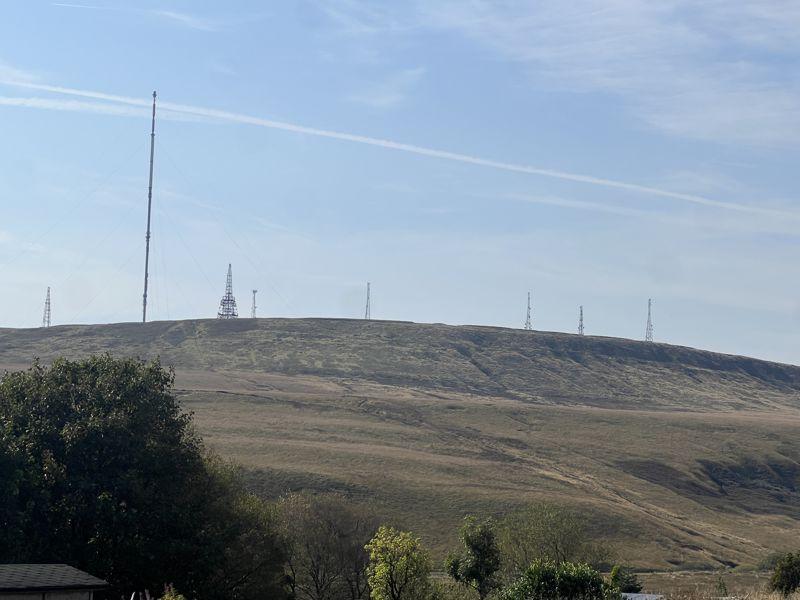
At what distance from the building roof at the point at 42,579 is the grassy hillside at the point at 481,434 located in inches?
1847

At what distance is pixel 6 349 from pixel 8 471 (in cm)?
13549

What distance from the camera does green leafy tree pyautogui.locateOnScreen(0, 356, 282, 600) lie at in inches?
1636

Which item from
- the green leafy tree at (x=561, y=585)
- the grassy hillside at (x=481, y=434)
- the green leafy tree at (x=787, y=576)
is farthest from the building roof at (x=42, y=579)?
the grassy hillside at (x=481, y=434)

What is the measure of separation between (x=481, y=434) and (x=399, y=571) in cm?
7952

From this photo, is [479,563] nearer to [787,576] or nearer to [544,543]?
[544,543]

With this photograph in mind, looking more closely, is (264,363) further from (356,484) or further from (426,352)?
(356,484)

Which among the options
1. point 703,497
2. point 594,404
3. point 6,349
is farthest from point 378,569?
point 6,349

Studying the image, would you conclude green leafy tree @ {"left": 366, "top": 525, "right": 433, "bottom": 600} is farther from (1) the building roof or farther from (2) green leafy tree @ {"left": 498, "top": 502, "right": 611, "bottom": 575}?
(1) the building roof

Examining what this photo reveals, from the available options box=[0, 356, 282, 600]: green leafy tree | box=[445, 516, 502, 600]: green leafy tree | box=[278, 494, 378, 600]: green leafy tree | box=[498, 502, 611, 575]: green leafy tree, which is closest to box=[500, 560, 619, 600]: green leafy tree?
box=[0, 356, 282, 600]: green leafy tree

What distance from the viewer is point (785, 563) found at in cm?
4066

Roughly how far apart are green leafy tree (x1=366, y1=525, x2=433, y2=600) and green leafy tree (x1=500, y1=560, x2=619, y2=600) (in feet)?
43.2

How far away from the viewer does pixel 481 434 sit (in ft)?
407

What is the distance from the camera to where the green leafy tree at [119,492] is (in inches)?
1636

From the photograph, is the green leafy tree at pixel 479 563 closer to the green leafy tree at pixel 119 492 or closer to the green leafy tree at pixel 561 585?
the green leafy tree at pixel 119 492
